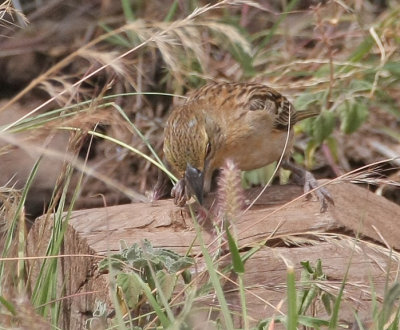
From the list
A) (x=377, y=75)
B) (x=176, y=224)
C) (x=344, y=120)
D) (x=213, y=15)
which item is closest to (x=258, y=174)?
(x=344, y=120)

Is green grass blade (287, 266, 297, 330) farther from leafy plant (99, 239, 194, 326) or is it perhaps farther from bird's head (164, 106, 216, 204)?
bird's head (164, 106, 216, 204)

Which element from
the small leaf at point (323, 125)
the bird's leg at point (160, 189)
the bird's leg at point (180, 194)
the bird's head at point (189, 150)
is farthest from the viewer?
the small leaf at point (323, 125)

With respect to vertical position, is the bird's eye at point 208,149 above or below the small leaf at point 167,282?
above

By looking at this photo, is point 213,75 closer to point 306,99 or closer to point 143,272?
point 306,99

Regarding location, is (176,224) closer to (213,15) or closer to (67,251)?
(67,251)

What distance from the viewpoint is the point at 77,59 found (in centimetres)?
669

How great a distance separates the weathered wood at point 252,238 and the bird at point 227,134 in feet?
0.40

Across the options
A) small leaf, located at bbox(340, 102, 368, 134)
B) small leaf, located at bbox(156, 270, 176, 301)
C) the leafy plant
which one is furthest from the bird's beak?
small leaf, located at bbox(340, 102, 368, 134)

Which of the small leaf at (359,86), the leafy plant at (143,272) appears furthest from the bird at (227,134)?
the leafy plant at (143,272)

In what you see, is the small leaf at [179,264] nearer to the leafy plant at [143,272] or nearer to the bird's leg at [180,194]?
the leafy plant at [143,272]

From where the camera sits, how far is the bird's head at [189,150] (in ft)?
13.7

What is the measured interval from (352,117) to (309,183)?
4.04 ft

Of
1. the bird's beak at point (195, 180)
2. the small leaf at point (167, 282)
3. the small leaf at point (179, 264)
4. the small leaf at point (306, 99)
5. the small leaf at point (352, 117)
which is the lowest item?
the small leaf at point (167, 282)

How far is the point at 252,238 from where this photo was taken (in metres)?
3.71
